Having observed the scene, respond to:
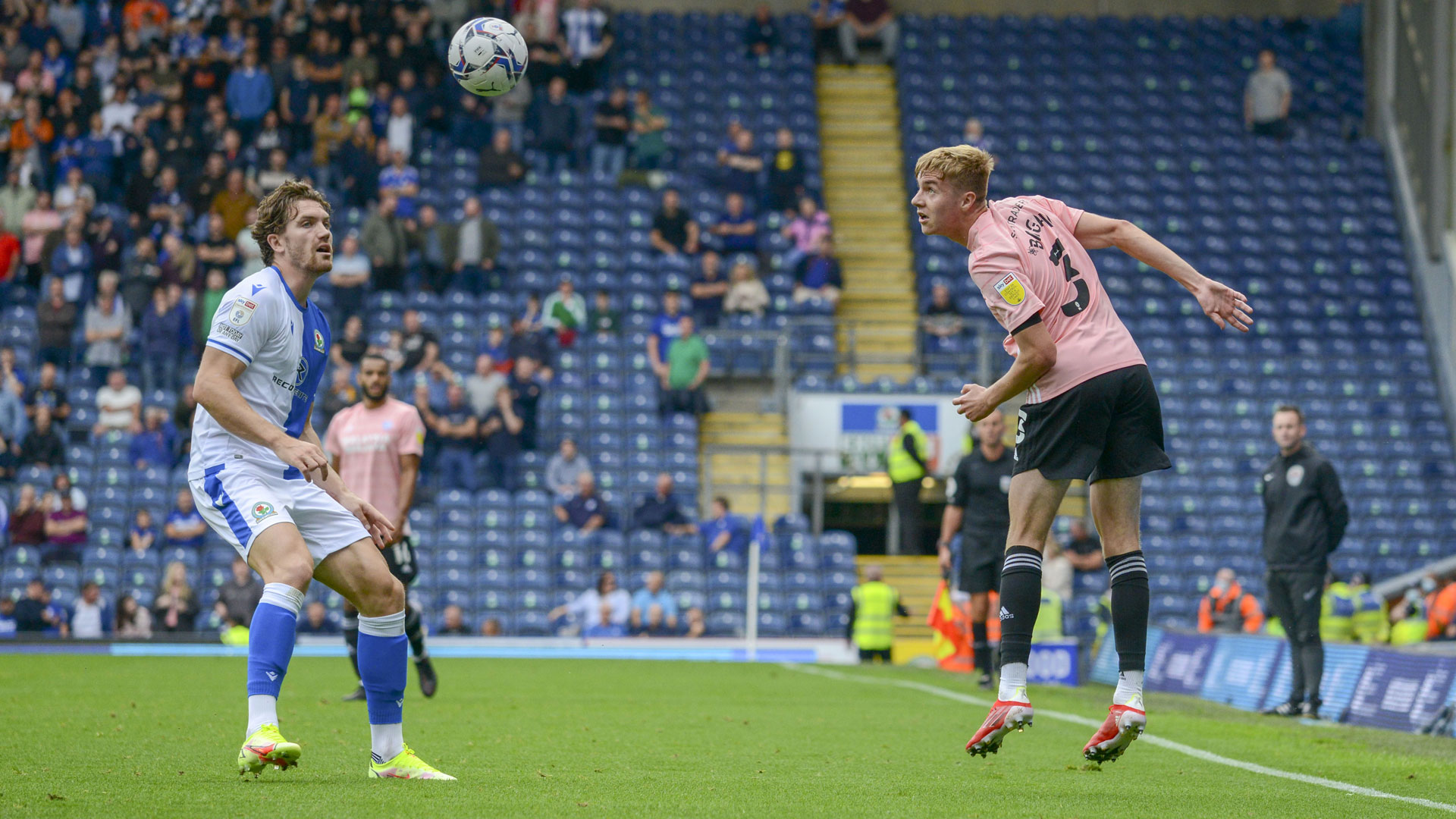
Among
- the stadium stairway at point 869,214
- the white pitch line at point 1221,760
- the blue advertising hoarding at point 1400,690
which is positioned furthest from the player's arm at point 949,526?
the stadium stairway at point 869,214

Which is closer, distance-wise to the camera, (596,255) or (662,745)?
(662,745)

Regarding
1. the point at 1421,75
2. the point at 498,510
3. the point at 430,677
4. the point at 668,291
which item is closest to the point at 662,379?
the point at 668,291

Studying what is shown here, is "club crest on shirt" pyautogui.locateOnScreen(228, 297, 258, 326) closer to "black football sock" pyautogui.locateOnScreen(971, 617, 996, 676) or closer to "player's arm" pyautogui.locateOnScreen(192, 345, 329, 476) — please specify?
"player's arm" pyautogui.locateOnScreen(192, 345, 329, 476)

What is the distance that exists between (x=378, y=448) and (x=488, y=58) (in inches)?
97.4

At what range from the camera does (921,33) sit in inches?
1078

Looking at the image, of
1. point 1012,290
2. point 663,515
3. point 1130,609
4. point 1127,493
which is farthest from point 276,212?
point 663,515

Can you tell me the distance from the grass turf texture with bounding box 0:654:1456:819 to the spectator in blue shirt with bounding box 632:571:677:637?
6.35 m

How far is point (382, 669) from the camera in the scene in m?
5.17

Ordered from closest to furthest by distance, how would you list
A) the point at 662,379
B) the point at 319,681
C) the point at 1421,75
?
the point at 319,681 → the point at 662,379 → the point at 1421,75

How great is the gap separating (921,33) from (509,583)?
45.5 ft

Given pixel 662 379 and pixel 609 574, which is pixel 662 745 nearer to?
pixel 609 574

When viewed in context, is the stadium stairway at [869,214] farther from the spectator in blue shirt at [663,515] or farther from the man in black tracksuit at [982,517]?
the man in black tracksuit at [982,517]

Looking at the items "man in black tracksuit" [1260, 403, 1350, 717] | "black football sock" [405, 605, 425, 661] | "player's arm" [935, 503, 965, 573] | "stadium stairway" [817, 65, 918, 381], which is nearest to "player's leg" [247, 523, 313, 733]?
"black football sock" [405, 605, 425, 661]

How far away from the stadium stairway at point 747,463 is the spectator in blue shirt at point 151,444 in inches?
266
